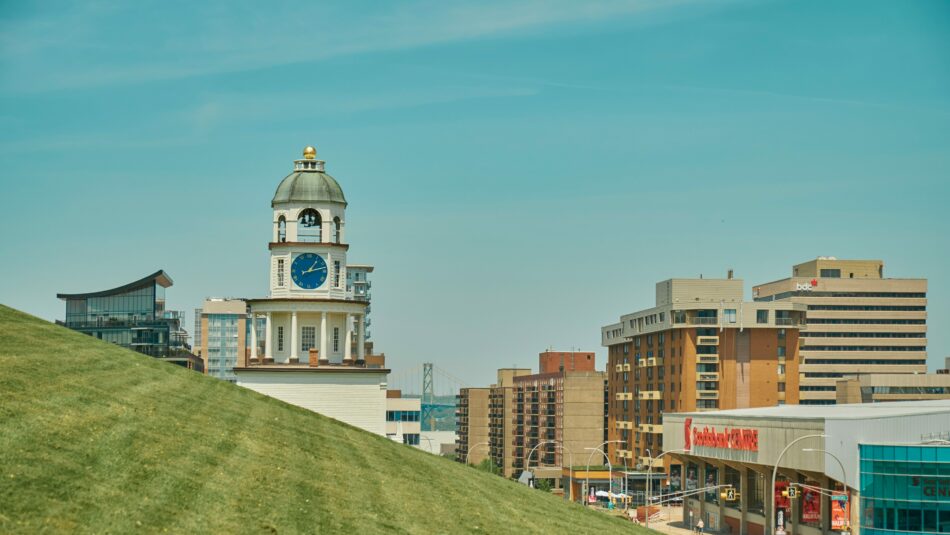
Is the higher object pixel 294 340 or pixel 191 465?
pixel 294 340

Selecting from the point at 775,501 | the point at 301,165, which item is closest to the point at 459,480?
the point at 301,165

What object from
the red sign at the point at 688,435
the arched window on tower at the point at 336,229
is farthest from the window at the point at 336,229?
the red sign at the point at 688,435

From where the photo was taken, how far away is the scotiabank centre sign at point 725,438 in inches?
4562

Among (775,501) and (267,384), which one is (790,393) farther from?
(267,384)

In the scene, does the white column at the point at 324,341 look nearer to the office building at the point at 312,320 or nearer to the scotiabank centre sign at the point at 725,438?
the office building at the point at 312,320

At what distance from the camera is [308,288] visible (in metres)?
70.6

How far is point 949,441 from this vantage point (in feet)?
318

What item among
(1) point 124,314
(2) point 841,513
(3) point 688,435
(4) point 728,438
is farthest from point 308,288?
(1) point 124,314

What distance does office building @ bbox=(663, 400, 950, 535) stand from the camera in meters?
94.6

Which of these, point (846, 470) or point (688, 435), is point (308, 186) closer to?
point (846, 470)

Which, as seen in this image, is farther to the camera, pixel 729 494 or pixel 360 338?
pixel 729 494

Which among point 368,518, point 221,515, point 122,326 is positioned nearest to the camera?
point 221,515

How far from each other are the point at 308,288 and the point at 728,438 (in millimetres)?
61454

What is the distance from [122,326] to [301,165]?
10268cm
